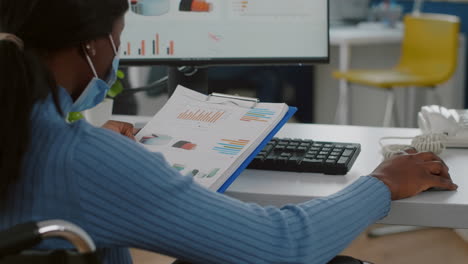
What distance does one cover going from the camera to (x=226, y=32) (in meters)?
1.47

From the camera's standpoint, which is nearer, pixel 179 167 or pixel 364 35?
pixel 179 167

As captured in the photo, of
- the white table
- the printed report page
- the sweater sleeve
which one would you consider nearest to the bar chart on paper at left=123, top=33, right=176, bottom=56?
the printed report page

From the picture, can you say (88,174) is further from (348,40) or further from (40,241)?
(348,40)

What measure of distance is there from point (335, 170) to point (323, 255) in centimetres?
31

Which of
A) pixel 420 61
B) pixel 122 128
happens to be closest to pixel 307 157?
pixel 122 128

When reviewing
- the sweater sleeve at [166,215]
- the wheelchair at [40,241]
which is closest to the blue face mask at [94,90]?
the sweater sleeve at [166,215]

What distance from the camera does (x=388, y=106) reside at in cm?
395

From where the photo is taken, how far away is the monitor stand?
153cm

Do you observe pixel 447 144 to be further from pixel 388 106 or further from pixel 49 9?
pixel 388 106

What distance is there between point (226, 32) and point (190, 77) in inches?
5.1

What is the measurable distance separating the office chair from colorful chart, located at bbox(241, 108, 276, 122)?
518 mm

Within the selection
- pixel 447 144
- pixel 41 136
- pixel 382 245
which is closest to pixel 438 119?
pixel 447 144

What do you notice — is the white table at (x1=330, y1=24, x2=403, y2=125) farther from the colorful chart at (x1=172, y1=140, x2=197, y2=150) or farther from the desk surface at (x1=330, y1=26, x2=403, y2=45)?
the colorful chart at (x1=172, y1=140, x2=197, y2=150)

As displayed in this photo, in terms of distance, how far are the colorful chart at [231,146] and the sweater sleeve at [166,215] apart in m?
0.25
